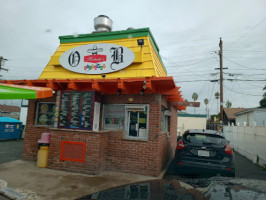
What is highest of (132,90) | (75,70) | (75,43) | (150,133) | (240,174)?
(75,43)

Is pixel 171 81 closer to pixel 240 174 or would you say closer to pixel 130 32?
pixel 130 32

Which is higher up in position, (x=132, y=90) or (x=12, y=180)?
(x=132, y=90)

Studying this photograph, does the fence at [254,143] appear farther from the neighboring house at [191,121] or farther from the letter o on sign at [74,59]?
the neighboring house at [191,121]

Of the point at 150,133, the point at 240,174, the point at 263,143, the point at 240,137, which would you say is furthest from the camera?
the point at 240,137

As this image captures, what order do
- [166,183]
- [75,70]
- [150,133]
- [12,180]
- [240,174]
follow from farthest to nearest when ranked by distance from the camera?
1. [75,70]
2. [240,174]
3. [150,133]
4. [12,180]
5. [166,183]

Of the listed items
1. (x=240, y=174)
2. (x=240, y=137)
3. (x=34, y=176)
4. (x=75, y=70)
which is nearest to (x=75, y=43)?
(x=75, y=70)

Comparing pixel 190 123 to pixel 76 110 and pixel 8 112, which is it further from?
pixel 8 112

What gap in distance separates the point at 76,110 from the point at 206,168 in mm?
4709

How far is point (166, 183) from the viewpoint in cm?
280

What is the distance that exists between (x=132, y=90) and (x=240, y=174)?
514cm

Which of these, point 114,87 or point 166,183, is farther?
point 114,87

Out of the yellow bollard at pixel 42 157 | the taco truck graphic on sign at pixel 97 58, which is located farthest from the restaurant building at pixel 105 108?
the yellow bollard at pixel 42 157

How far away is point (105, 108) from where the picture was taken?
7117 millimetres

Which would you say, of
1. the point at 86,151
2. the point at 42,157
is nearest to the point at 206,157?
the point at 86,151
